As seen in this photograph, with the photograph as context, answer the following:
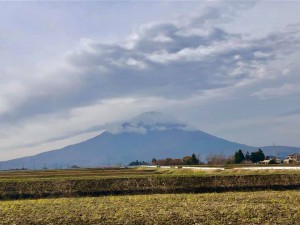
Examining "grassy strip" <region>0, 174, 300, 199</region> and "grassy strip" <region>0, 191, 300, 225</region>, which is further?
"grassy strip" <region>0, 174, 300, 199</region>

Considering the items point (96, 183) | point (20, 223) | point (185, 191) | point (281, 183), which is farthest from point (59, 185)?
point (20, 223)

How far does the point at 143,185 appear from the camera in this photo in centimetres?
4681

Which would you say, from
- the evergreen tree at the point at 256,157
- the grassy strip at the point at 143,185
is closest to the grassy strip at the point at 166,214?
the grassy strip at the point at 143,185

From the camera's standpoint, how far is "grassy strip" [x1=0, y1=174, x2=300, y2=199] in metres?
43.9

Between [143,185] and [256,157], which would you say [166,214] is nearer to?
[143,185]

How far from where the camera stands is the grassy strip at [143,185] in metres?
43.9

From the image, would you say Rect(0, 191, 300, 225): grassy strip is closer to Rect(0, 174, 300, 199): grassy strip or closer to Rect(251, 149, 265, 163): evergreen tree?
Rect(0, 174, 300, 199): grassy strip

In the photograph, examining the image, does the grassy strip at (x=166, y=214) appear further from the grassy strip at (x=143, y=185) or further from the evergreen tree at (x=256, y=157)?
the evergreen tree at (x=256, y=157)

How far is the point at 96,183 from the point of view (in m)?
48.2

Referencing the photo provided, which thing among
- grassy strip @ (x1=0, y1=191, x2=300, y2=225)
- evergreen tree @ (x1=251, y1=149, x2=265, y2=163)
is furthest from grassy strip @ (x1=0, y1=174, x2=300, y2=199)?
evergreen tree @ (x1=251, y1=149, x2=265, y2=163)

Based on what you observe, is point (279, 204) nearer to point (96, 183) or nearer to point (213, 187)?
point (213, 187)

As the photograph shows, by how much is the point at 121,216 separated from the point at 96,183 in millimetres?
27058

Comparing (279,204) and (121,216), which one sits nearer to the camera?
(121,216)

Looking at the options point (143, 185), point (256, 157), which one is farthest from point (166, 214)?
point (256, 157)
